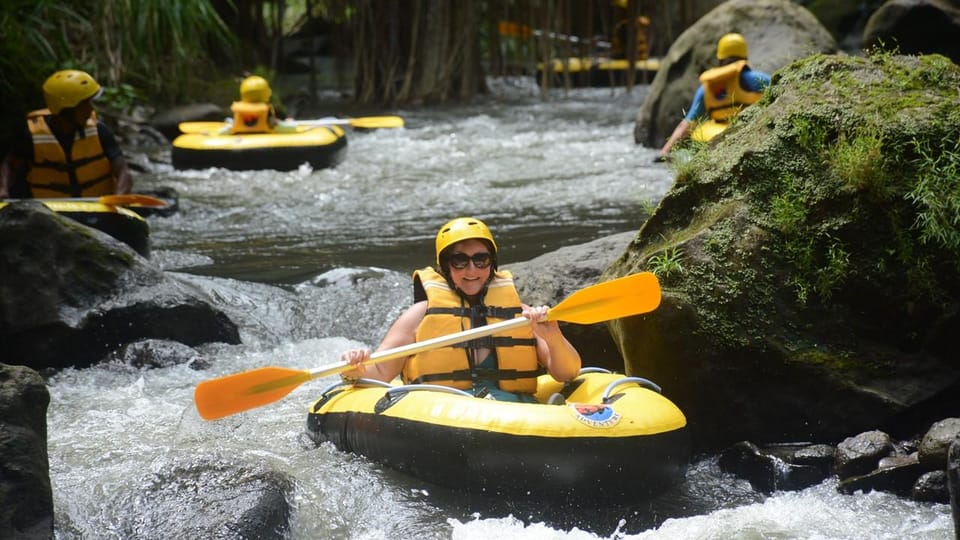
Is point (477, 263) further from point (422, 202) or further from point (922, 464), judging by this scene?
point (422, 202)

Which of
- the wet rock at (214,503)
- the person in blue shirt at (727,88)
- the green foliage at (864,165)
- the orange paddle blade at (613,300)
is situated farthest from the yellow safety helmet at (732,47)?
the wet rock at (214,503)

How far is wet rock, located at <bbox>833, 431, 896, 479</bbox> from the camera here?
12.4 feet

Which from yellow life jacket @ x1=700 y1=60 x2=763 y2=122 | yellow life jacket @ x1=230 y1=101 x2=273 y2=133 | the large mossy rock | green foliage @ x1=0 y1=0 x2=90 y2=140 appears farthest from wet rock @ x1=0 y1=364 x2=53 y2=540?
yellow life jacket @ x1=230 y1=101 x2=273 y2=133

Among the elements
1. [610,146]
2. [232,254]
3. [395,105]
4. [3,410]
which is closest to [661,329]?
[3,410]

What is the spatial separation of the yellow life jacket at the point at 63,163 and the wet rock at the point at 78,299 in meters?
1.58

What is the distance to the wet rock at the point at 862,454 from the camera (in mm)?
3785

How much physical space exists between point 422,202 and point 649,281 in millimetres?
4938

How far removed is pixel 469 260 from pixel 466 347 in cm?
30

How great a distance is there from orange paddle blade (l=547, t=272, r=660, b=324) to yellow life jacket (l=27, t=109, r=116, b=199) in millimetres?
4118

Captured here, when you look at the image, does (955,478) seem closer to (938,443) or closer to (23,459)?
(938,443)

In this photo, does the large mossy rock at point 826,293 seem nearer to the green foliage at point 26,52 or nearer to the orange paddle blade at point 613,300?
the orange paddle blade at point 613,300

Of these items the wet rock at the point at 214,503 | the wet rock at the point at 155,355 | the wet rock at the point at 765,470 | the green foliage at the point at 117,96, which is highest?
the green foliage at the point at 117,96

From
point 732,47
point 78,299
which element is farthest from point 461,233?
point 732,47

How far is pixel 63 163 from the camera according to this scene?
7039 millimetres
